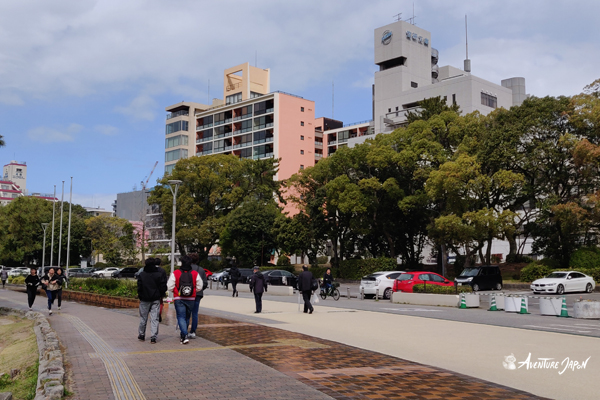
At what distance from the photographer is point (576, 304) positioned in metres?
18.5

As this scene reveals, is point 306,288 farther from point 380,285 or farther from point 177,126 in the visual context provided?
point 177,126

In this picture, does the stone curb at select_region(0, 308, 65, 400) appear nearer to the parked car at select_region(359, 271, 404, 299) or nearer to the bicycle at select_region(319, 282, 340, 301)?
the bicycle at select_region(319, 282, 340, 301)

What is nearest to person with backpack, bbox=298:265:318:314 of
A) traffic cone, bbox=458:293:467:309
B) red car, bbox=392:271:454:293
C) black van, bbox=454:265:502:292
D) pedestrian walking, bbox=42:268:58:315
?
traffic cone, bbox=458:293:467:309

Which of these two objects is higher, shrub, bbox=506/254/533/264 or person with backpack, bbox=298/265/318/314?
shrub, bbox=506/254/533/264

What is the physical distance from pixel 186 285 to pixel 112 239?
68.3 metres

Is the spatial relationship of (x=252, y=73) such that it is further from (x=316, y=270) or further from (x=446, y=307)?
(x=446, y=307)

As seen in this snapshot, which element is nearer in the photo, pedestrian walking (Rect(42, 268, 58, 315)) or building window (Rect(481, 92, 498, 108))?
pedestrian walking (Rect(42, 268, 58, 315))

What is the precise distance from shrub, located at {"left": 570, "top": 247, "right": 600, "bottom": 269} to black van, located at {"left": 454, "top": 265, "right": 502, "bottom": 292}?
599cm

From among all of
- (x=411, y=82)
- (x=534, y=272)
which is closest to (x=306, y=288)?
(x=534, y=272)

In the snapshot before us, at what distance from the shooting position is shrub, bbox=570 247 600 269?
119 ft

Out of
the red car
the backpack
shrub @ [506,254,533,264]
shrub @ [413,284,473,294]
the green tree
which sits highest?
the green tree

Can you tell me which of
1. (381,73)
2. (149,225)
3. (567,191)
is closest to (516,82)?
(381,73)

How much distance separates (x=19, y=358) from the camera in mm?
11578

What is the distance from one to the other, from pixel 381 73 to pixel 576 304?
65104 mm
